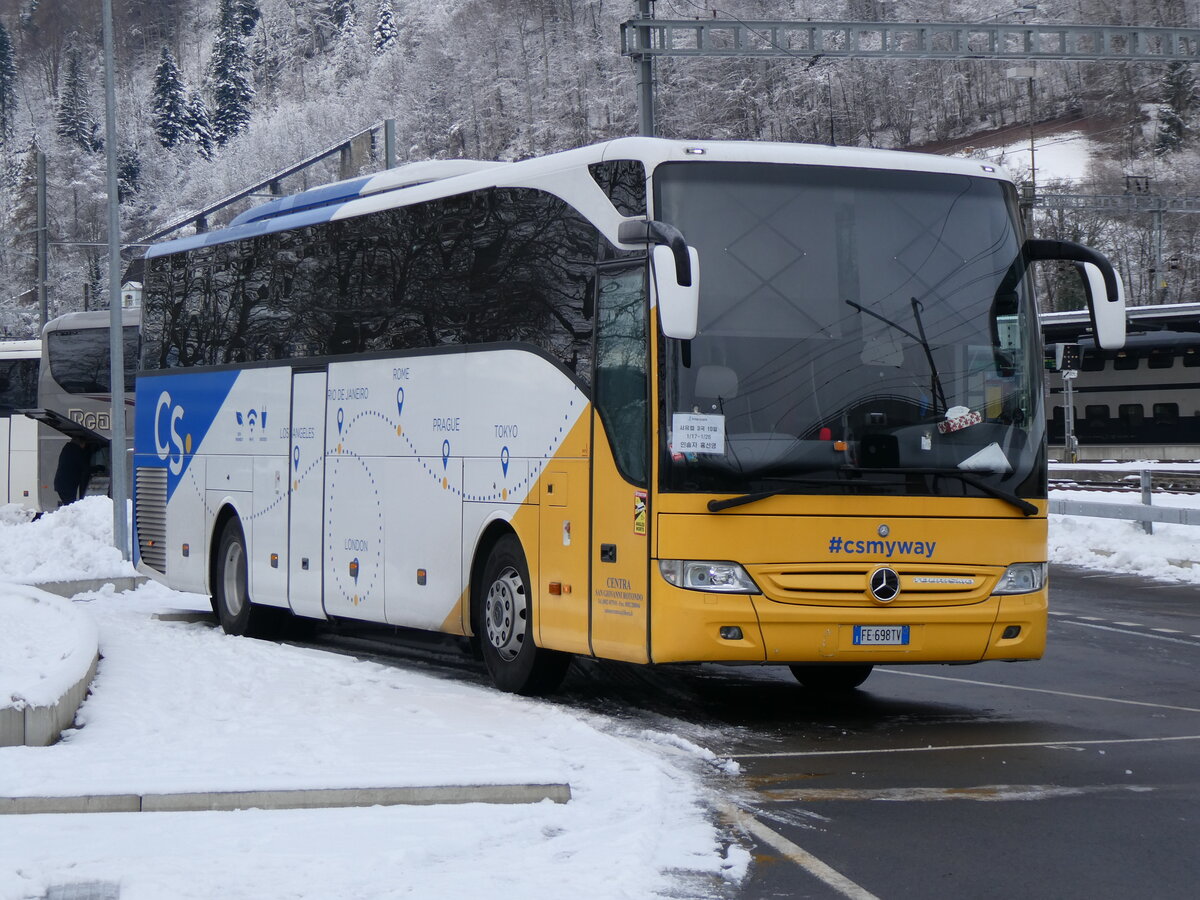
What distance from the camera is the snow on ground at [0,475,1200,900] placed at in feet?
20.6

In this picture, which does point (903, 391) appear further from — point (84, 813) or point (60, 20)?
point (60, 20)

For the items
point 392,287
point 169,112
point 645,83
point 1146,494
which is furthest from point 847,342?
point 169,112

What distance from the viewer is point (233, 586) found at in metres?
16.6

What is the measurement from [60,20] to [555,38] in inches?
2361

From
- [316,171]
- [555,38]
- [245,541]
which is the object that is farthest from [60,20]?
[245,541]

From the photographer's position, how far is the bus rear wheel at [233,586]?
52.9 ft

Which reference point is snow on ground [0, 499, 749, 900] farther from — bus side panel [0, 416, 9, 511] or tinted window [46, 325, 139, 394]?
bus side panel [0, 416, 9, 511]

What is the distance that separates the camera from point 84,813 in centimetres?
729

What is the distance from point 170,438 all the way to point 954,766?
11.0 m

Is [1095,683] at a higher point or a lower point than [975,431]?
lower

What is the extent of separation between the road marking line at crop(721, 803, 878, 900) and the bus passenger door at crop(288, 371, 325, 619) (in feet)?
24.6

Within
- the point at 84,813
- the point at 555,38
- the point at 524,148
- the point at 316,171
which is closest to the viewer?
the point at 84,813

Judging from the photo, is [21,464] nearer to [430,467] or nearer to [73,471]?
[73,471]

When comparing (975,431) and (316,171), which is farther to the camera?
(316,171)
